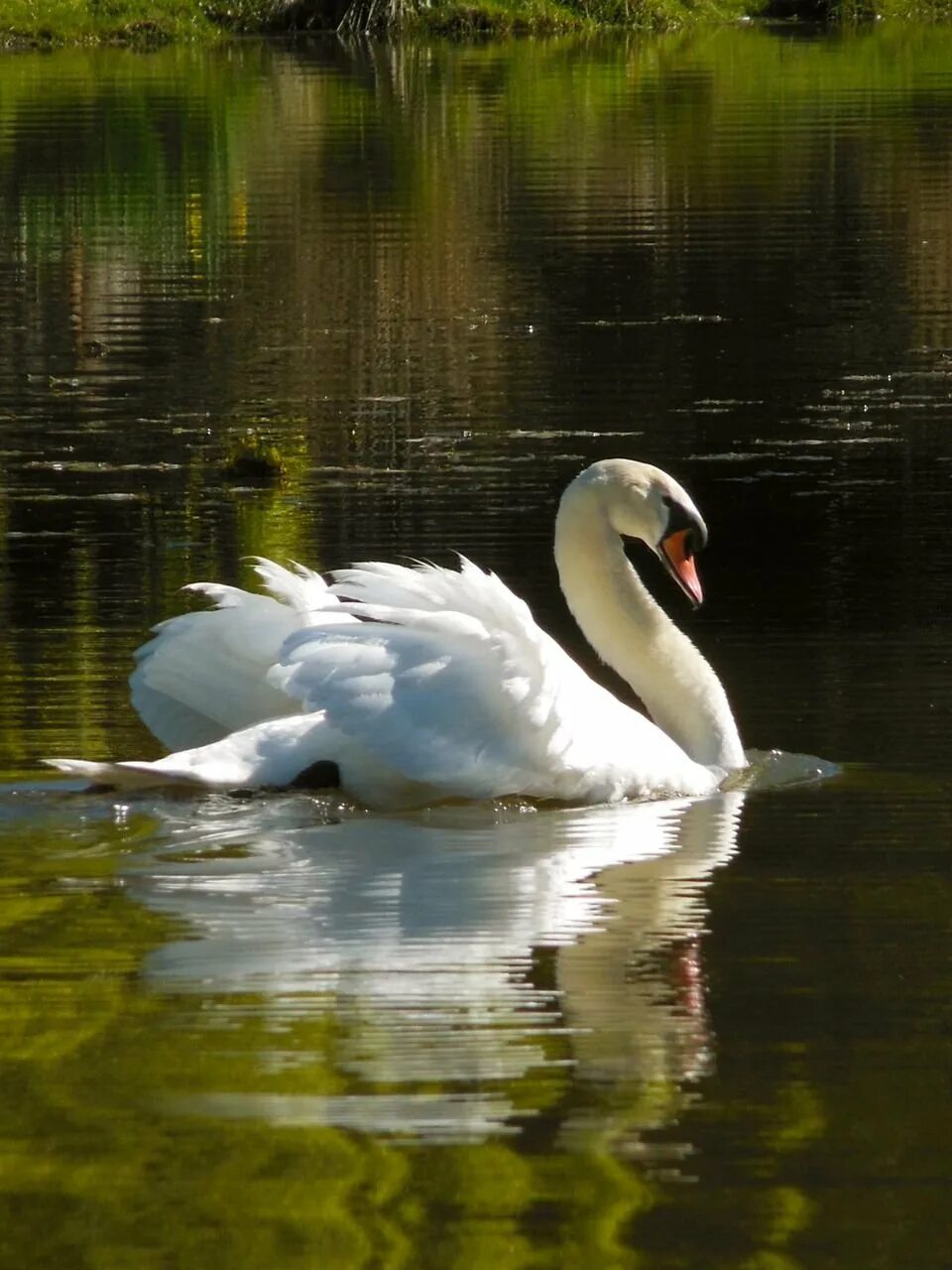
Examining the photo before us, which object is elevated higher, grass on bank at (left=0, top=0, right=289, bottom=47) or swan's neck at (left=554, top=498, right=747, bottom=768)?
grass on bank at (left=0, top=0, right=289, bottom=47)

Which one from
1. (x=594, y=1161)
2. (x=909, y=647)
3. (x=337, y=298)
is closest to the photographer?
(x=594, y=1161)

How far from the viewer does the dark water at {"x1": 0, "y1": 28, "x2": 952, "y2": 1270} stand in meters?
4.42

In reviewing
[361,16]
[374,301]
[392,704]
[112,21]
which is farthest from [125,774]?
[361,16]

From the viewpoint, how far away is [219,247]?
22562 millimetres

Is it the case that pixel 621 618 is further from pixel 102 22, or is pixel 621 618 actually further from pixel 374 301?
pixel 102 22

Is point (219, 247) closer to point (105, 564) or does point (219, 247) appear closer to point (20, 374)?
point (20, 374)

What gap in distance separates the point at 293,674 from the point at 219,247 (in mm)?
16135

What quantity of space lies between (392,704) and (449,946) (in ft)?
3.98

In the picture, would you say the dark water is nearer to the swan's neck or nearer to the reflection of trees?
the reflection of trees

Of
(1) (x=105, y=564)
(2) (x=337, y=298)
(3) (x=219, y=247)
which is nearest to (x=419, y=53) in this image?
(3) (x=219, y=247)

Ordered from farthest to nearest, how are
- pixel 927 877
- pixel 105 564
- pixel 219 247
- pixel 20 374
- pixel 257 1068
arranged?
pixel 219 247
pixel 20 374
pixel 105 564
pixel 927 877
pixel 257 1068

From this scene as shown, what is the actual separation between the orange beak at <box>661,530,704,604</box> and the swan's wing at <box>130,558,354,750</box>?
1212mm

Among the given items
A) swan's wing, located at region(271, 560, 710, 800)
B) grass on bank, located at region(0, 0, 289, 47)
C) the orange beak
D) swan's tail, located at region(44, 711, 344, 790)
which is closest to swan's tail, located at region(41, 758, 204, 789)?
swan's tail, located at region(44, 711, 344, 790)

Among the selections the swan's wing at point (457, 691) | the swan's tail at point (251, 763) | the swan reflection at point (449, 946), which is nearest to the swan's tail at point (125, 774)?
the swan's tail at point (251, 763)
